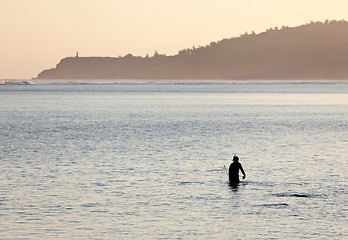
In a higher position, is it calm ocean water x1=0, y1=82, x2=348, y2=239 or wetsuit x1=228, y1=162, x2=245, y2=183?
wetsuit x1=228, y1=162, x2=245, y2=183

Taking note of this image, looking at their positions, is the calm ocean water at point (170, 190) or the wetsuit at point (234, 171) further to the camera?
the wetsuit at point (234, 171)

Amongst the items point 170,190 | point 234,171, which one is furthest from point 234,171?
point 170,190

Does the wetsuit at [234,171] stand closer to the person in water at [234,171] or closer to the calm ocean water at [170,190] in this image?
the person in water at [234,171]

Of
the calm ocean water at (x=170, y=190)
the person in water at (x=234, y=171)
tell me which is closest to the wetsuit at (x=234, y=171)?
the person in water at (x=234, y=171)

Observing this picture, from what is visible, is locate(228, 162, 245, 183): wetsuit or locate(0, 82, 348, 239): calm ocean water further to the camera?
locate(228, 162, 245, 183): wetsuit

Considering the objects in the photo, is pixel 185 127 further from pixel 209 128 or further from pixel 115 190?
pixel 115 190

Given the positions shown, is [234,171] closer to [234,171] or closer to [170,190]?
[234,171]

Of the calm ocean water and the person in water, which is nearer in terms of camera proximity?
the calm ocean water

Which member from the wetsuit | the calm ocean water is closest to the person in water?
the wetsuit

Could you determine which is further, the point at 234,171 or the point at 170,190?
the point at 234,171

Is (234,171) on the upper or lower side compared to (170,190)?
upper

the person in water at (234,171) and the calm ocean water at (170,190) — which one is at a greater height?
the person in water at (234,171)

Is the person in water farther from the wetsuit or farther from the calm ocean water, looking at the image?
the calm ocean water

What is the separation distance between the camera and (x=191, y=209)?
35.1 metres
